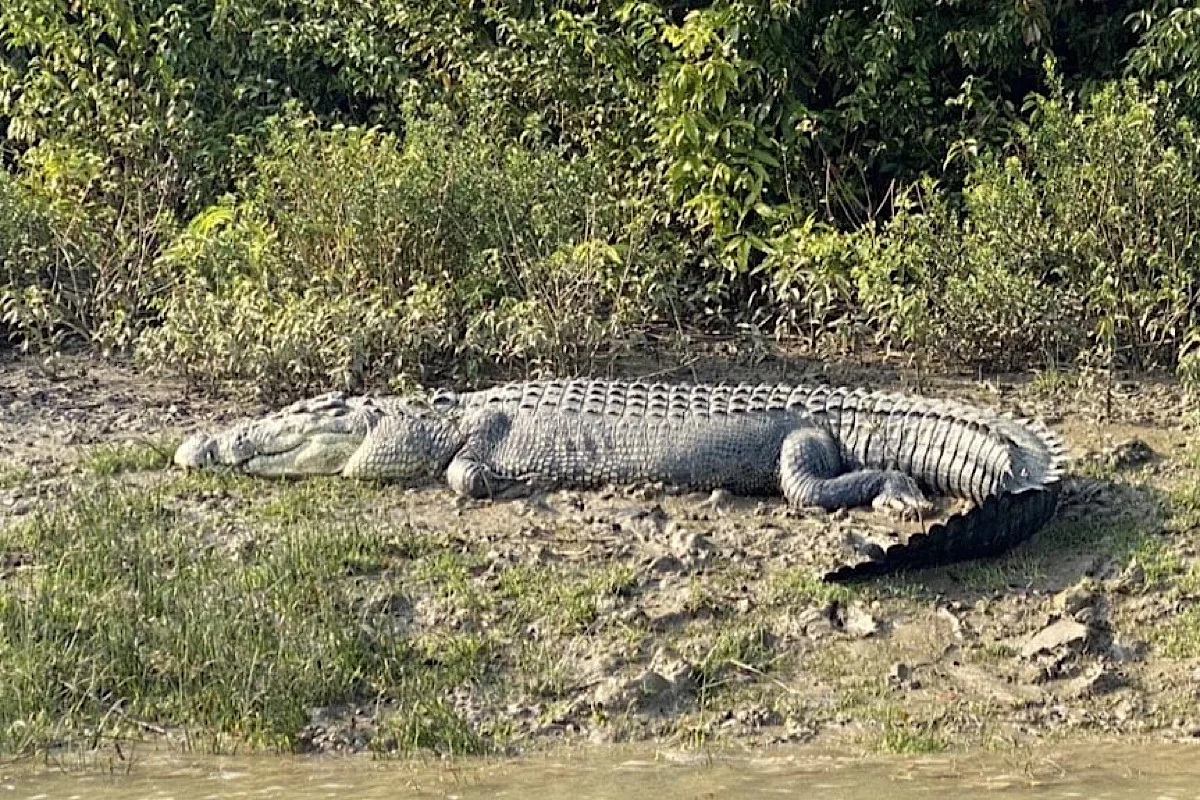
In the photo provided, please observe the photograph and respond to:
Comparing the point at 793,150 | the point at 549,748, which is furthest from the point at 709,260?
the point at 549,748

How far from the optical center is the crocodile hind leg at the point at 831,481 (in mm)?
6738

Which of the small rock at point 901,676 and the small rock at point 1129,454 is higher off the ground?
the small rock at point 1129,454

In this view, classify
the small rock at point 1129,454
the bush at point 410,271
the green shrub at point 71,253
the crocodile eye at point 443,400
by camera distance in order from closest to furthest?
the small rock at point 1129,454 → the crocodile eye at point 443,400 → the bush at point 410,271 → the green shrub at point 71,253

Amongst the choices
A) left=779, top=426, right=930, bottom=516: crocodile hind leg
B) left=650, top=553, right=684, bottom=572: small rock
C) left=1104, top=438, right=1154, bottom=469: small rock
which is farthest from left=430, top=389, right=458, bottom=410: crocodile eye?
left=1104, top=438, right=1154, bottom=469: small rock

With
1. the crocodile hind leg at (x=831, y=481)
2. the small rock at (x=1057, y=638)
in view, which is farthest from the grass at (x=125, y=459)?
the small rock at (x=1057, y=638)

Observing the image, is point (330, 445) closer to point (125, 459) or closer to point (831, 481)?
point (125, 459)

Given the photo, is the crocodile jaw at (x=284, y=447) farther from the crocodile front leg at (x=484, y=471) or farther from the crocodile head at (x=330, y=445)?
the crocodile front leg at (x=484, y=471)

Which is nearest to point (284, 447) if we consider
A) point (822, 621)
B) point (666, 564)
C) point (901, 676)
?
point (666, 564)

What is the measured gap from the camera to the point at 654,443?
7.13 metres

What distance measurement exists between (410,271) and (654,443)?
80.1 inches

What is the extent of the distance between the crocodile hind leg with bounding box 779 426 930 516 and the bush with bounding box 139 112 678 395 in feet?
5.03

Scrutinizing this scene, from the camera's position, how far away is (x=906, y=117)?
9.40 meters

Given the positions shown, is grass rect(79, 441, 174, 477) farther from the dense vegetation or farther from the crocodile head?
the dense vegetation

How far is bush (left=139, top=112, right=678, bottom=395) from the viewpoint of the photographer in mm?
8211
